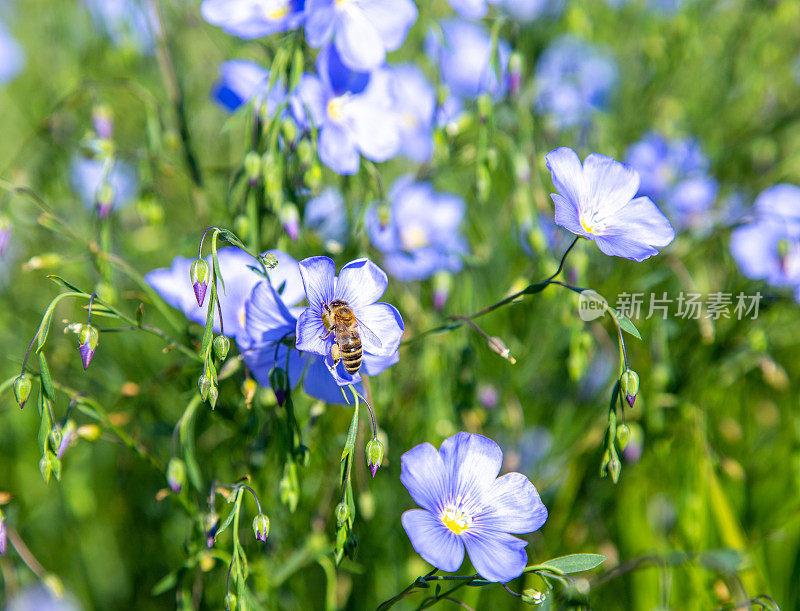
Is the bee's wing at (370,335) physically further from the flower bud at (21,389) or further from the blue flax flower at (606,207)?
the flower bud at (21,389)

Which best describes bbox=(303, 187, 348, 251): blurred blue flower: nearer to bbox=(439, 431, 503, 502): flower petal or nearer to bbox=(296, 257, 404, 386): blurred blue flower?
bbox=(296, 257, 404, 386): blurred blue flower

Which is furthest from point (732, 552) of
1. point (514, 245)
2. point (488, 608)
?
point (514, 245)

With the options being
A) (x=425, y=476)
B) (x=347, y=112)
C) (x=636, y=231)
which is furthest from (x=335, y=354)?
(x=347, y=112)

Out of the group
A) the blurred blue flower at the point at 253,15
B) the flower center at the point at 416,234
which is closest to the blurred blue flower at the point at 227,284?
the blurred blue flower at the point at 253,15

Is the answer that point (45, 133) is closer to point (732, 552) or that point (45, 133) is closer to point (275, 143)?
point (275, 143)

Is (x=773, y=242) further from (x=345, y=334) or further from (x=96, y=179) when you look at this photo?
(x=96, y=179)

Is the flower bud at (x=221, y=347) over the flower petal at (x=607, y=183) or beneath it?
beneath
